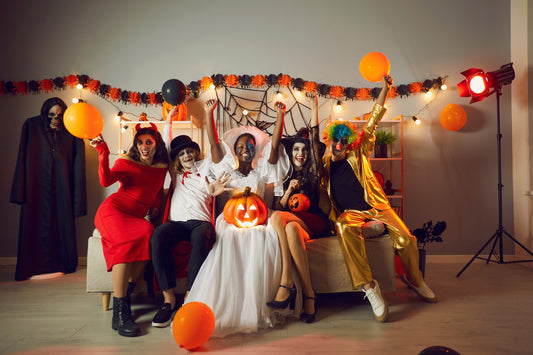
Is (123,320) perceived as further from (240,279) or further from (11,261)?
(11,261)

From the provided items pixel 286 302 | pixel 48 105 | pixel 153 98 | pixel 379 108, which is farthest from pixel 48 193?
pixel 379 108

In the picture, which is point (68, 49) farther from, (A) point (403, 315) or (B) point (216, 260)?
(A) point (403, 315)

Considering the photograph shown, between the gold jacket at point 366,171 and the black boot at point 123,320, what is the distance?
5.46ft

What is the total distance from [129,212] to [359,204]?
6.10ft

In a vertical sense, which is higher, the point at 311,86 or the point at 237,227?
the point at 311,86

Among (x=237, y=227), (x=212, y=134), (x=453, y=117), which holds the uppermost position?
(x=453, y=117)

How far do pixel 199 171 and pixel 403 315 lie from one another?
6.11ft

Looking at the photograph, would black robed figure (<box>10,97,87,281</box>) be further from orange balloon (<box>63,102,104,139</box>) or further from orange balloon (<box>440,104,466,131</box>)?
orange balloon (<box>440,104,466,131</box>)

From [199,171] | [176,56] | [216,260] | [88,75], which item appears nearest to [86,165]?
[88,75]

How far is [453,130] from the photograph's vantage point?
4098 millimetres

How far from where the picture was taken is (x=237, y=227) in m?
2.57

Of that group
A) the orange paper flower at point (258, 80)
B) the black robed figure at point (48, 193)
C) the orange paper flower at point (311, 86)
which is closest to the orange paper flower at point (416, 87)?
the orange paper flower at point (311, 86)

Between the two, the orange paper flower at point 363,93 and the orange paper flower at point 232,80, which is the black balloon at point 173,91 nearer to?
the orange paper flower at point 232,80

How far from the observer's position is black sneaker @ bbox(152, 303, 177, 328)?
2.32m
